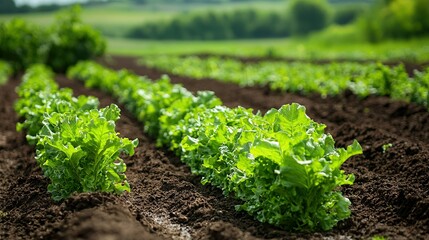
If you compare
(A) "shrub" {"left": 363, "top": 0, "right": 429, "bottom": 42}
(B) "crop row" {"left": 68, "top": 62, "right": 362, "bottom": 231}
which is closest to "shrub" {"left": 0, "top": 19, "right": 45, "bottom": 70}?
(B) "crop row" {"left": 68, "top": 62, "right": 362, "bottom": 231}

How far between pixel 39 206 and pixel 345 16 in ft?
282

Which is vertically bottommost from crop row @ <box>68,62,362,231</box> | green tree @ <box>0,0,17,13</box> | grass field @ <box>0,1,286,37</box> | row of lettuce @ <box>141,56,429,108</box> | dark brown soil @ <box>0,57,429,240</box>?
grass field @ <box>0,1,286,37</box>

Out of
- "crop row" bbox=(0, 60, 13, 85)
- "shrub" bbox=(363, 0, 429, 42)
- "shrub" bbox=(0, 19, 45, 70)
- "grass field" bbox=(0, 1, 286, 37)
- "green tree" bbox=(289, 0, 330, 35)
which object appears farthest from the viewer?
"grass field" bbox=(0, 1, 286, 37)

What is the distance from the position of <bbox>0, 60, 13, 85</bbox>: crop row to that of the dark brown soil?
13.8m

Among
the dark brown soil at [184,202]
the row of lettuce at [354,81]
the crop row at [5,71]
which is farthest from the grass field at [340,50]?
the dark brown soil at [184,202]

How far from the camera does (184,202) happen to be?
23.7 feet

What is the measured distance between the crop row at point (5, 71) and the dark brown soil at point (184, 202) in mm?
13762

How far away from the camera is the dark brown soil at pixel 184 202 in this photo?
5.75 m

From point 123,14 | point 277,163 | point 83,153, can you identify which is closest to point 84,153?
point 83,153

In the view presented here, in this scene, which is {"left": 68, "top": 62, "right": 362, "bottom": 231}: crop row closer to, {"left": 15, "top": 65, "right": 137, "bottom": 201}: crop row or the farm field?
the farm field

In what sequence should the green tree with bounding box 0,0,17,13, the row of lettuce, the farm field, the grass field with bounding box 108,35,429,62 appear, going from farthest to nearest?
1. the green tree with bounding box 0,0,17,13
2. the grass field with bounding box 108,35,429,62
3. the row of lettuce
4. the farm field

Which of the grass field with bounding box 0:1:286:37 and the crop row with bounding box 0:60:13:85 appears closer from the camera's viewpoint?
the crop row with bounding box 0:60:13:85

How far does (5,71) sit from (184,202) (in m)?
21.2

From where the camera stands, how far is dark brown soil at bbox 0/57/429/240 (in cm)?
575
